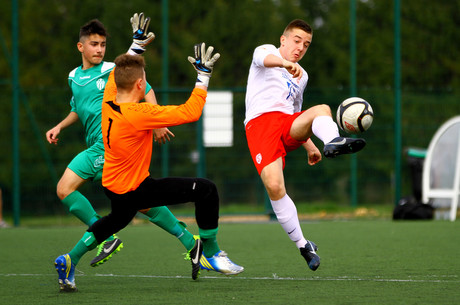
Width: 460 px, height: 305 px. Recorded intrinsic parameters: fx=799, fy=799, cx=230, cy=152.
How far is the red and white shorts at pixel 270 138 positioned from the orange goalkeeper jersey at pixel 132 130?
97 cm

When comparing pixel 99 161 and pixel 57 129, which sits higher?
pixel 57 129

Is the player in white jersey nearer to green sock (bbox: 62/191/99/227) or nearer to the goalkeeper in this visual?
the goalkeeper

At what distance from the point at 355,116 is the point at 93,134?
2333mm

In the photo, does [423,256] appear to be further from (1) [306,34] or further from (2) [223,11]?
(2) [223,11]

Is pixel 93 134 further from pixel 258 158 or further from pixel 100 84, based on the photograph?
pixel 258 158

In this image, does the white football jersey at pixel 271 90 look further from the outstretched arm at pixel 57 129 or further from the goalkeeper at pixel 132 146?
the outstretched arm at pixel 57 129

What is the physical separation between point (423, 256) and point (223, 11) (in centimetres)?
1522

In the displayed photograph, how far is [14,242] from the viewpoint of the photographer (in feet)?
31.6

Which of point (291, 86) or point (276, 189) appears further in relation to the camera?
point (291, 86)

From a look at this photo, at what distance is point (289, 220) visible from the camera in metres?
6.21

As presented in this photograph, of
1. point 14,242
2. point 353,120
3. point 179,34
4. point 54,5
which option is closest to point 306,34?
point 353,120

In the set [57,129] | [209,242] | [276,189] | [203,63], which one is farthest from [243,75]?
[203,63]

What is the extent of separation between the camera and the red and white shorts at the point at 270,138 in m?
6.33

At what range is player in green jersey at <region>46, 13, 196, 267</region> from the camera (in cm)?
618
